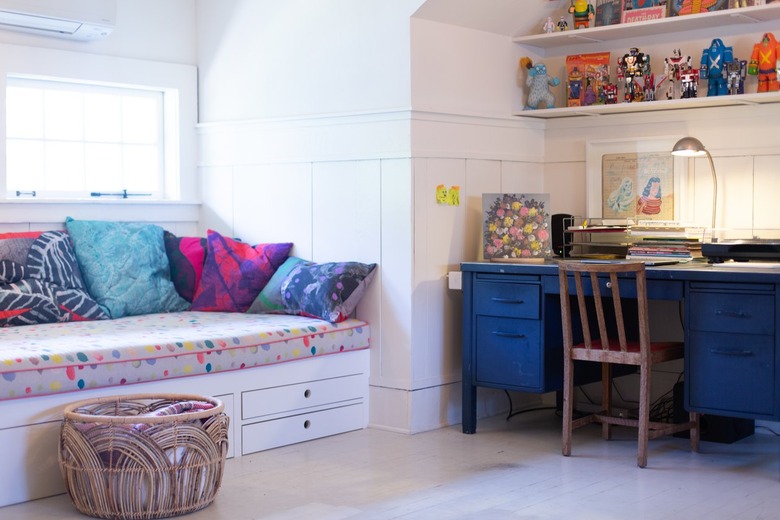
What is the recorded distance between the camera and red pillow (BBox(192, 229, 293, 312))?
4895 millimetres

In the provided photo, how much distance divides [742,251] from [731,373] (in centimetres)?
57

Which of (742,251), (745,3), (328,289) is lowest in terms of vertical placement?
(328,289)

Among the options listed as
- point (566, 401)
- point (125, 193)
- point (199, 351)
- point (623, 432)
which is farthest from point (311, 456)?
point (125, 193)

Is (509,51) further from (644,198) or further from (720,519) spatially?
(720,519)

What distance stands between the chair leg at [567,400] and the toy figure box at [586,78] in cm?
143

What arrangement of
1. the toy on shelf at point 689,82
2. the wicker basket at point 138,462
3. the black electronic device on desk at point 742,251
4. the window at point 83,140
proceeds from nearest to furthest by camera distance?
the wicker basket at point 138,462
the black electronic device on desk at point 742,251
the toy on shelf at point 689,82
the window at point 83,140

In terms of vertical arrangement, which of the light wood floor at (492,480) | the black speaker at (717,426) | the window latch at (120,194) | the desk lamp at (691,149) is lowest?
the light wood floor at (492,480)

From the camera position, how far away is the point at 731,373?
12.5 ft

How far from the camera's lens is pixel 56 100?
16.5ft

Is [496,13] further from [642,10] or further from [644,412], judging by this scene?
[644,412]

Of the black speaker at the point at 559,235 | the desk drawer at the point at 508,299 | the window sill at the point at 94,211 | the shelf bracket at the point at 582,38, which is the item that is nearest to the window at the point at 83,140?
the window sill at the point at 94,211

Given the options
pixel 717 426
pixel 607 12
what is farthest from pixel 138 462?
pixel 607 12

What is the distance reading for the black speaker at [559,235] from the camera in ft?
16.3

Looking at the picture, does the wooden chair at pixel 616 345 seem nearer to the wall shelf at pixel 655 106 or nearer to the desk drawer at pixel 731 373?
the desk drawer at pixel 731 373
